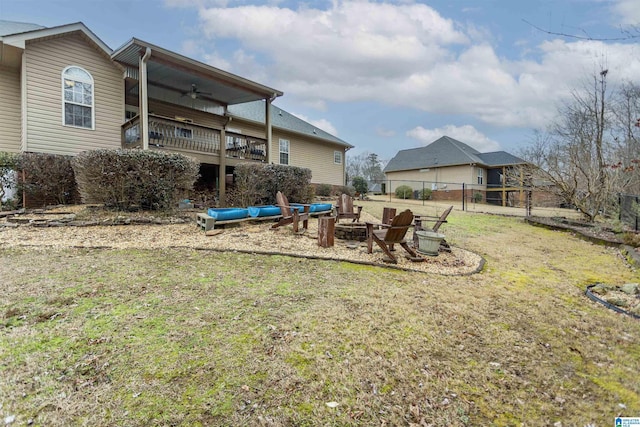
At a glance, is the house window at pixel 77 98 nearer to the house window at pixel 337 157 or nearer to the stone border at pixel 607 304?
the house window at pixel 337 157

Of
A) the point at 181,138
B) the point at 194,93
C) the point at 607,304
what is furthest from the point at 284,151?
the point at 607,304

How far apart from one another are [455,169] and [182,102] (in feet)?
78.4

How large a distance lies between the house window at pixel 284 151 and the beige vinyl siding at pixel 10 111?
1040 cm

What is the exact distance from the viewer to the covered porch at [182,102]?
919cm

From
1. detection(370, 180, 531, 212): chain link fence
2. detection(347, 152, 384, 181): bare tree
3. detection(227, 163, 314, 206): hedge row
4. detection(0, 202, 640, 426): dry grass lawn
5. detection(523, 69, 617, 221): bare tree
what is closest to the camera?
detection(0, 202, 640, 426): dry grass lawn

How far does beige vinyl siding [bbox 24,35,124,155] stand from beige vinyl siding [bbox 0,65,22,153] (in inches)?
46.7

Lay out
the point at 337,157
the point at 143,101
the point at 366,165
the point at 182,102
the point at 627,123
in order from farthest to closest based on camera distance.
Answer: the point at 366,165
the point at 337,157
the point at 627,123
the point at 182,102
the point at 143,101

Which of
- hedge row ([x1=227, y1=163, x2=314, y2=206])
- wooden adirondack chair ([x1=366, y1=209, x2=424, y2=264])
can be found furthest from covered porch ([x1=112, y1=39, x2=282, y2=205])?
wooden adirondack chair ([x1=366, y1=209, x2=424, y2=264])

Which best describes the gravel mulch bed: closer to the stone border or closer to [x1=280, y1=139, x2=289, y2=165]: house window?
the stone border

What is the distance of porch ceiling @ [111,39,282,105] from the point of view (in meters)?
9.14

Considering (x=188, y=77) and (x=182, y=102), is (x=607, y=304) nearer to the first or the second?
(x=188, y=77)

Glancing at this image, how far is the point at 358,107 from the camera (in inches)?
1043

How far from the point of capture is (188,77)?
10930mm

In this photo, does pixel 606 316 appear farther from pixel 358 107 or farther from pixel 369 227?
pixel 358 107
